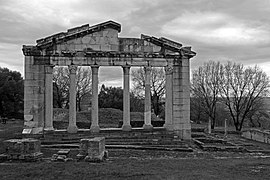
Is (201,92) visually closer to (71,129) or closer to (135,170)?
(71,129)

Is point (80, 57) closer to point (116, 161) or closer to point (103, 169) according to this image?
point (116, 161)

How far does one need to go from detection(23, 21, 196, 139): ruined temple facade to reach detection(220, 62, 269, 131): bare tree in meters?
18.1

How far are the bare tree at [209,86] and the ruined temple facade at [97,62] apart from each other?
18.1m

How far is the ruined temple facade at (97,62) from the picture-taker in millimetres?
21141

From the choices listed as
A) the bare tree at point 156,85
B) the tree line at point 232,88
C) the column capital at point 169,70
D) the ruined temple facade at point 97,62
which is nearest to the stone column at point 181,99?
the ruined temple facade at point 97,62

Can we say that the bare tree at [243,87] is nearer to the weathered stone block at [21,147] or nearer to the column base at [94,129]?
the column base at [94,129]

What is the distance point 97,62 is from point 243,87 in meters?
23.3

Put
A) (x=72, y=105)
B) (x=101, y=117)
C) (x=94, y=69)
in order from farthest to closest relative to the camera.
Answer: (x=101, y=117), (x=94, y=69), (x=72, y=105)

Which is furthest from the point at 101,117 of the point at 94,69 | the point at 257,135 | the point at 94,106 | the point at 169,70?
the point at 257,135

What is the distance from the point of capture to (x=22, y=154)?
13602 mm

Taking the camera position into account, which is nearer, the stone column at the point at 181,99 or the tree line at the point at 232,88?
the stone column at the point at 181,99

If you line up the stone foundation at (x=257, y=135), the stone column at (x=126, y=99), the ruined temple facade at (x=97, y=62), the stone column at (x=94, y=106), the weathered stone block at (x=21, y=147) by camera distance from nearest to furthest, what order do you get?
the weathered stone block at (x=21, y=147) < the ruined temple facade at (x=97, y=62) < the stone column at (x=94, y=106) < the stone column at (x=126, y=99) < the stone foundation at (x=257, y=135)

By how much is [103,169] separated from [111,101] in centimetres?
3835

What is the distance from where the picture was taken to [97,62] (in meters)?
21.8
